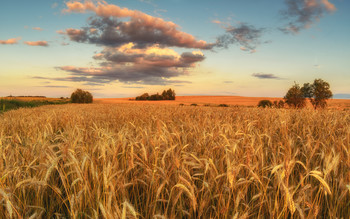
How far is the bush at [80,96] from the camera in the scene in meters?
50.2

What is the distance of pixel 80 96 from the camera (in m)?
50.4

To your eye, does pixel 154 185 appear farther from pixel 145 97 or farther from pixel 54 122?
pixel 145 97

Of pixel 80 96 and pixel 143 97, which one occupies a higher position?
pixel 143 97

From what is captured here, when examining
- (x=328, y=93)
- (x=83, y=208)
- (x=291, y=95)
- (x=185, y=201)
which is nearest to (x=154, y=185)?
(x=185, y=201)

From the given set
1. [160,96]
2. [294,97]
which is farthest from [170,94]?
[294,97]

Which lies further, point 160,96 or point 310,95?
point 160,96

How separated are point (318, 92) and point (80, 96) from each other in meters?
53.3

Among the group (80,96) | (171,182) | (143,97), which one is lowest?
(171,182)

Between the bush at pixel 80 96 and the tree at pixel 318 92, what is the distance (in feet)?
162

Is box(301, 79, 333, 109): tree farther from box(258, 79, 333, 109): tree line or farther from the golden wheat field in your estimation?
the golden wheat field

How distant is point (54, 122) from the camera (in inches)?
262

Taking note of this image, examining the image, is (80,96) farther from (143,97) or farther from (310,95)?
(310,95)

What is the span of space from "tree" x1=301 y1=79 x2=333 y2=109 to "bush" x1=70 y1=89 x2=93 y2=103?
4943cm

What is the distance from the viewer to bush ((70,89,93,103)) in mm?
50150
